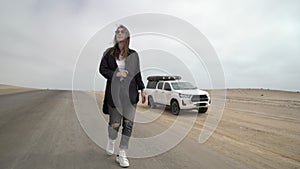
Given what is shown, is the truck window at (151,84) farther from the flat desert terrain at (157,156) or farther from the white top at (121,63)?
the white top at (121,63)

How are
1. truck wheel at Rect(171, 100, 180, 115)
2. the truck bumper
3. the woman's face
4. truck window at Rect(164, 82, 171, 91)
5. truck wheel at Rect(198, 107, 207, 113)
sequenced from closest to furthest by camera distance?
the woman's face, the truck bumper, truck wheel at Rect(171, 100, 180, 115), truck wheel at Rect(198, 107, 207, 113), truck window at Rect(164, 82, 171, 91)

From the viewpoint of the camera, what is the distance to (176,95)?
13188 mm

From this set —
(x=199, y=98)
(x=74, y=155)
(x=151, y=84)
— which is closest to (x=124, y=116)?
(x=74, y=155)

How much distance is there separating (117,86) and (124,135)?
0.85m

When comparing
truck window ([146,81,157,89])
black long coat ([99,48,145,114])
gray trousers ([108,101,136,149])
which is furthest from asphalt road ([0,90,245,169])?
truck window ([146,81,157,89])

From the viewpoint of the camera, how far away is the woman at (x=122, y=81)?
425 cm

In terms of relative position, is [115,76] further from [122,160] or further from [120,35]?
[122,160]

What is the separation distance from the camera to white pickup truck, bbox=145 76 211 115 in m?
12.8

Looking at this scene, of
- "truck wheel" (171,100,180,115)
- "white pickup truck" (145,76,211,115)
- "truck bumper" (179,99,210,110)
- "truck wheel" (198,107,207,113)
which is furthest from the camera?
"truck wheel" (198,107,207,113)

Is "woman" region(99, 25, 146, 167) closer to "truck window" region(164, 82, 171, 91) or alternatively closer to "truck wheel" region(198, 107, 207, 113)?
"truck wheel" region(198, 107, 207, 113)

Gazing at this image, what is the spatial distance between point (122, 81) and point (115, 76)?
0.15 m

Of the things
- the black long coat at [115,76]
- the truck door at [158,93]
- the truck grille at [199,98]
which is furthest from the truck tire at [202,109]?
the black long coat at [115,76]

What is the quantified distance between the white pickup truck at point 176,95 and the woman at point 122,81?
8.55m

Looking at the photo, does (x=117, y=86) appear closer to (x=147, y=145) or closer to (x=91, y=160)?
(x=91, y=160)
